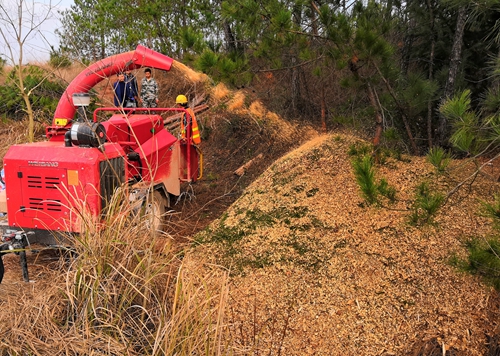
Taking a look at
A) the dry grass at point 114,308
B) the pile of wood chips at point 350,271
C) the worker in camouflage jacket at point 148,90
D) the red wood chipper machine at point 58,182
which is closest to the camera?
the dry grass at point 114,308

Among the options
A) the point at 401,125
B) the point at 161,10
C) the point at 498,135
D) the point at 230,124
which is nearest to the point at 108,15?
the point at 161,10

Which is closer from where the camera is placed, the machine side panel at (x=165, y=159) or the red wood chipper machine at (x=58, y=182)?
the red wood chipper machine at (x=58, y=182)

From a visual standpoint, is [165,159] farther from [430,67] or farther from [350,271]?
[430,67]

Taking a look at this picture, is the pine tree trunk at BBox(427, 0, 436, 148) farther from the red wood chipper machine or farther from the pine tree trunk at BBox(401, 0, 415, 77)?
the red wood chipper machine

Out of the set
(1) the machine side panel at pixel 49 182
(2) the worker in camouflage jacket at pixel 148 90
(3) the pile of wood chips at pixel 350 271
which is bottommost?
(3) the pile of wood chips at pixel 350 271

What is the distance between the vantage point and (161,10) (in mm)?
8820

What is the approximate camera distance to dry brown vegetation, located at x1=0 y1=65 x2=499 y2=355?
7.07 ft

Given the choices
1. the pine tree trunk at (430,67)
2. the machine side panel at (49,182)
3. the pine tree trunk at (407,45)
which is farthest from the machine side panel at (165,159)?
the pine tree trunk at (407,45)

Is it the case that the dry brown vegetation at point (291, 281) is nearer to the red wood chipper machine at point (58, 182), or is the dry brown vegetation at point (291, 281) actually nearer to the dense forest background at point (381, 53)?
the red wood chipper machine at point (58, 182)

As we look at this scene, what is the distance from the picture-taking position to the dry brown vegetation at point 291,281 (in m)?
2.15

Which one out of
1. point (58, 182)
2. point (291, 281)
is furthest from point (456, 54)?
point (58, 182)

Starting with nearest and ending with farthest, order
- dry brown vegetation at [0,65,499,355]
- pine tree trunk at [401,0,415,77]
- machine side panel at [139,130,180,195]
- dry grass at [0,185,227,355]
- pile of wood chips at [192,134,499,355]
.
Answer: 1. dry grass at [0,185,227,355]
2. dry brown vegetation at [0,65,499,355]
3. pile of wood chips at [192,134,499,355]
4. machine side panel at [139,130,180,195]
5. pine tree trunk at [401,0,415,77]

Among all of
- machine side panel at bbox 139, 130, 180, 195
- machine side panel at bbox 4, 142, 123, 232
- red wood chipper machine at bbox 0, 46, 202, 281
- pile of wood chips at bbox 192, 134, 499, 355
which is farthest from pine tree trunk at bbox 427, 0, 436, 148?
machine side panel at bbox 4, 142, 123, 232

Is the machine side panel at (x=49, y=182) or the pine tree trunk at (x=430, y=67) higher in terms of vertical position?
the pine tree trunk at (x=430, y=67)
